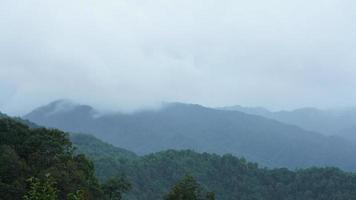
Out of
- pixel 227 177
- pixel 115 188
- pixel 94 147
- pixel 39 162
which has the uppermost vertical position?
pixel 94 147

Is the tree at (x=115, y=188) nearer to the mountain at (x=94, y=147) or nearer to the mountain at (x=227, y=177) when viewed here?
the mountain at (x=227, y=177)

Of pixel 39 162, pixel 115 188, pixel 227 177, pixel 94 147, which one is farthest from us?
pixel 94 147

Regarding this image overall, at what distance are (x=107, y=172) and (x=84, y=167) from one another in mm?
83671

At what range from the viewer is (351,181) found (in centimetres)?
12575

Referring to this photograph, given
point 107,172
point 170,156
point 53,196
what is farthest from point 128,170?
point 53,196

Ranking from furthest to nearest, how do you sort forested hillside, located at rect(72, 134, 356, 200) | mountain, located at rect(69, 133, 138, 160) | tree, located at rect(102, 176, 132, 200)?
mountain, located at rect(69, 133, 138, 160)
forested hillside, located at rect(72, 134, 356, 200)
tree, located at rect(102, 176, 132, 200)

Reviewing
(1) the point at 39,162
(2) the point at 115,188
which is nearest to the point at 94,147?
(2) the point at 115,188

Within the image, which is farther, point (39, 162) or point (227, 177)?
point (227, 177)

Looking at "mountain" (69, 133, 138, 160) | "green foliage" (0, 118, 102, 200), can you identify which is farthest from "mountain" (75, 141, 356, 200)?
"green foliage" (0, 118, 102, 200)

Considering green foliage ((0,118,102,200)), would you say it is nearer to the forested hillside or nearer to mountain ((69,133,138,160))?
the forested hillside

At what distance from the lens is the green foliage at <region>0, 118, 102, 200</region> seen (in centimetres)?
3397

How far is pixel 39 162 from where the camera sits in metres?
37.3

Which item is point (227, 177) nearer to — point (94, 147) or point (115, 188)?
point (94, 147)

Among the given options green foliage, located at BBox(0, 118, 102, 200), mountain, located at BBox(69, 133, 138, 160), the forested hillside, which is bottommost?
green foliage, located at BBox(0, 118, 102, 200)
